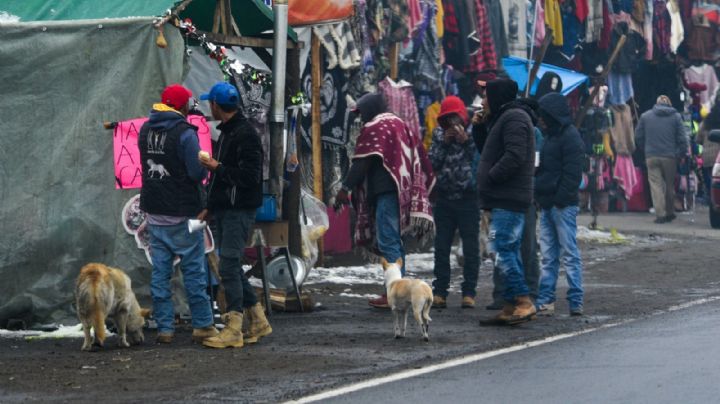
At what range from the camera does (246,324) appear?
12000mm

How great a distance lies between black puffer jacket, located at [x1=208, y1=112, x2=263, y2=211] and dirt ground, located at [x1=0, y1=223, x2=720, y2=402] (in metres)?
1.10

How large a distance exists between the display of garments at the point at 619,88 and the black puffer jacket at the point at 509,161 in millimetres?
15259

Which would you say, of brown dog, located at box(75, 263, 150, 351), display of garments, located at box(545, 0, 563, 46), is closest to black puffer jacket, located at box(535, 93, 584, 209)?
brown dog, located at box(75, 263, 150, 351)

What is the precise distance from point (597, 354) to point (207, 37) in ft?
15.2

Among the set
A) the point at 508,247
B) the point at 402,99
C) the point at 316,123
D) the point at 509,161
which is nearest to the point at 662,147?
the point at 402,99

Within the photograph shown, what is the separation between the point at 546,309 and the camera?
1361cm

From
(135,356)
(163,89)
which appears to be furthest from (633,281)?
(135,356)

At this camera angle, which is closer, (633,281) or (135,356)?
(135,356)

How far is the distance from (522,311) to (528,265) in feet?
5.76


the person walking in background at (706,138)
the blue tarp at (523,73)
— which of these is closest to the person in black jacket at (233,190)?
the blue tarp at (523,73)

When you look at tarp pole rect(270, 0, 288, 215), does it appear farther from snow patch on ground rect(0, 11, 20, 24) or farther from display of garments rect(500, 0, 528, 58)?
display of garments rect(500, 0, 528, 58)

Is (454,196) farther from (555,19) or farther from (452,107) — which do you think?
(555,19)

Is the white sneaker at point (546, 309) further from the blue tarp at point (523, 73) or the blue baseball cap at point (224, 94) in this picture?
the blue tarp at point (523, 73)

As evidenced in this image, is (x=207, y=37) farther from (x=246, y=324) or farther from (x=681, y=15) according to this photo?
(x=681, y=15)
